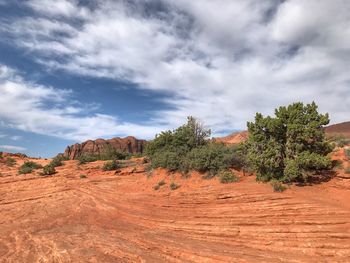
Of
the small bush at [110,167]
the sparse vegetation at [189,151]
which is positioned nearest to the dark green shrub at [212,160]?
the sparse vegetation at [189,151]

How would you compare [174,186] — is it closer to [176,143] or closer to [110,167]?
[176,143]

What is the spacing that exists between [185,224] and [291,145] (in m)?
6.91

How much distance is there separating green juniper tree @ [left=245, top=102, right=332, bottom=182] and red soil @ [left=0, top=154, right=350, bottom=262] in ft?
3.00

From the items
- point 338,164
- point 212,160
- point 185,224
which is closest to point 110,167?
point 212,160

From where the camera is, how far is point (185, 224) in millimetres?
10539

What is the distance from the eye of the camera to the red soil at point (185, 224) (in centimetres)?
780

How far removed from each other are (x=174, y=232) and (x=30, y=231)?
16.9 feet

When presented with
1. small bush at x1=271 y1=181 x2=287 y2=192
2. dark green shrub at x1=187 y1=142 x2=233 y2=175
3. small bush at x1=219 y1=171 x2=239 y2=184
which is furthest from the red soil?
dark green shrub at x1=187 y1=142 x2=233 y2=175

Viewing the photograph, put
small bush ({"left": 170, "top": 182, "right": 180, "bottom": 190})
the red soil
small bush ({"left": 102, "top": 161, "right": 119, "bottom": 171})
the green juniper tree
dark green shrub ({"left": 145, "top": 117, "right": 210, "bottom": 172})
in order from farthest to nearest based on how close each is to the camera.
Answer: small bush ({"left": 102, "top": 161, "right": 119, "bottom": 171}), dark green shrub ({"left": 145, "top": 117, "right": 210, "bottom": 172}), small bush ({"left": 170, "top": 182, "right": 180, "bottom": 190}), the green juniper tree, the red soil

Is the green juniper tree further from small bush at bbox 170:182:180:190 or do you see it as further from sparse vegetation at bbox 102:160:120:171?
sparse vegetation at bbox 102:160:120:171

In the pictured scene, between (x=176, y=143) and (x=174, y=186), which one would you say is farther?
(x=176, y=143)

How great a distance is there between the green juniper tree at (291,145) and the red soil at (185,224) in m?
0.92

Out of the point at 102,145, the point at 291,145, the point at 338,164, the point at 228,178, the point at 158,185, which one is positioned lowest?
the point at 158,185

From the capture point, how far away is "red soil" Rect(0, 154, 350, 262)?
25.6 feet
